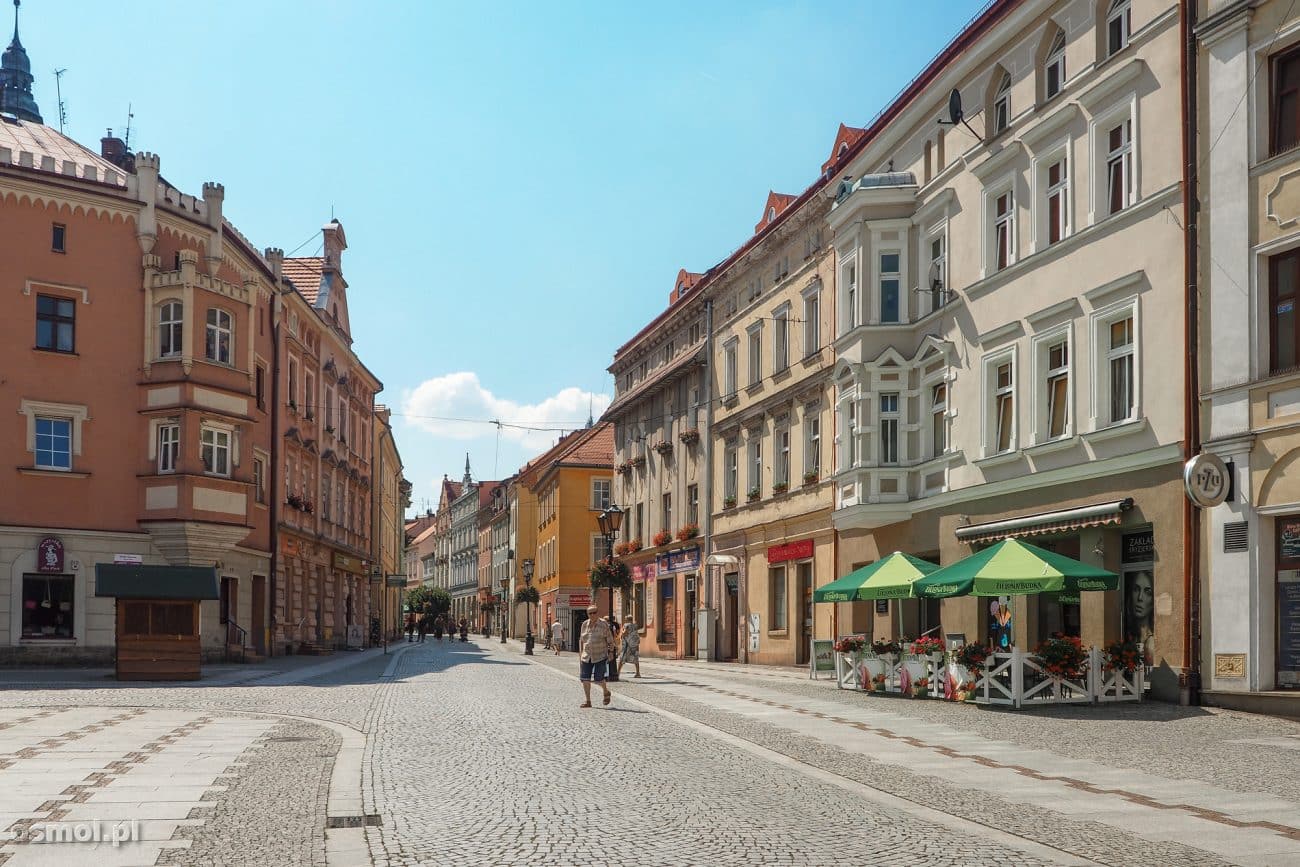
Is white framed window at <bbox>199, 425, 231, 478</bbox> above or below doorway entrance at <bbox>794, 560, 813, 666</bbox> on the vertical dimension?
above

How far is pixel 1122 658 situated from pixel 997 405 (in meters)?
7.50

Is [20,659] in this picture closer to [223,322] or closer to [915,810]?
[223,322]

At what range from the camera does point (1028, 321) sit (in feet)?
82.9

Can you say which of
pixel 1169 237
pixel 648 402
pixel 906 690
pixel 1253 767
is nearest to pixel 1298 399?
pixel 1169 237

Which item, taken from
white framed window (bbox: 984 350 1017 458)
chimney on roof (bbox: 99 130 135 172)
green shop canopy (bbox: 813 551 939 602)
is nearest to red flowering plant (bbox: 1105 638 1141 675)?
green shop canopy (bbox: 813 551 939 602)

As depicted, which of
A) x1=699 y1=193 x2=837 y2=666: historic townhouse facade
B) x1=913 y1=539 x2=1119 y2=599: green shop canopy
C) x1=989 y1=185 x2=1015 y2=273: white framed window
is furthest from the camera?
x1=699 y1=193 x2=837 y2=666: historic townhouse facade

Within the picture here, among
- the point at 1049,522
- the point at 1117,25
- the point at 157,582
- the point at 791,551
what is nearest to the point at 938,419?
the point at 1049,522

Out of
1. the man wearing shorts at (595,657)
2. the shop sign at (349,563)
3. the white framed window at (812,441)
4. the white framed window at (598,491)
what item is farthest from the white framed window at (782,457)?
the white framed window at (598,491)

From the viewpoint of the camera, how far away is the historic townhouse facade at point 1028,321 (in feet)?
69.8

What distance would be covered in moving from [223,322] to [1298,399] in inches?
1120

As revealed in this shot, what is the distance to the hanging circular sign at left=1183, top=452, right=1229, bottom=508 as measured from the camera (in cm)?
1927

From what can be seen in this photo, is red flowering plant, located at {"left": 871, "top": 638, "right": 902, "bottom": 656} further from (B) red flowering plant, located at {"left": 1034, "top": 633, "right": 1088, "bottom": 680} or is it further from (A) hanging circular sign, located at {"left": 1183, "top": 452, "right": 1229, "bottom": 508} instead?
(A) hanging circular sign, located at {"left": 1183, "top": 452, "right": 1229, "bottom": 508}

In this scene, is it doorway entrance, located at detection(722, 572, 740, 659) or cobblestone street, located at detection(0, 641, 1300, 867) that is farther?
doorway entrance, located at detection(722, 572, 740, 659)

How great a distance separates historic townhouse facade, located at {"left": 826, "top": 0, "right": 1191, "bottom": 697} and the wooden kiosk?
14962 millimetres
